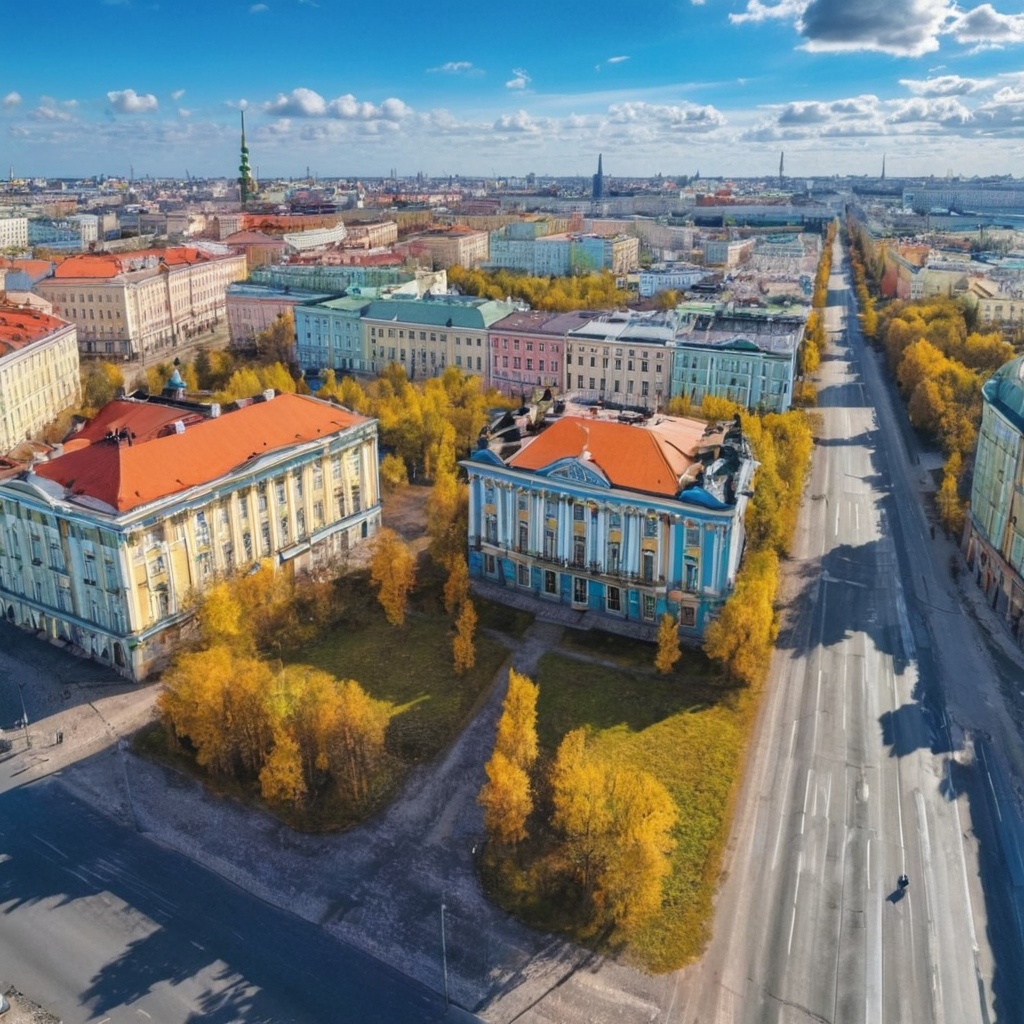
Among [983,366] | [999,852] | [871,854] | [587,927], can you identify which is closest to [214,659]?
[587,927]

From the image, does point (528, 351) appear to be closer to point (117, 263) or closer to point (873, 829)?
point (117, 263)

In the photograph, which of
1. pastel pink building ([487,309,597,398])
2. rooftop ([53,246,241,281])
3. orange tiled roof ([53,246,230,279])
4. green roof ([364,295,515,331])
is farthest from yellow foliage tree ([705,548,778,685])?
orange tiled roof ([53,246,230,279])

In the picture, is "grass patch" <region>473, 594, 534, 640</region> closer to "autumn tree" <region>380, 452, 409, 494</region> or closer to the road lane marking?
"autumn tree" <region>380, 452, 409, 494</region>

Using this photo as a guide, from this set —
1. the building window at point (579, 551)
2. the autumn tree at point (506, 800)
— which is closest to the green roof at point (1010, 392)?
the building window at point (579, 551)

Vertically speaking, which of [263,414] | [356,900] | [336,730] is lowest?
[356,900]

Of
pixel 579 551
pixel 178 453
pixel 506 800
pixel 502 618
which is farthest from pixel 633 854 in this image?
pixel 178 453

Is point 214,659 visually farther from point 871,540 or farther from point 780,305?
point 780,305

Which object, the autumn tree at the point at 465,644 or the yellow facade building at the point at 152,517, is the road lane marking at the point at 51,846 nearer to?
the yellow facade building at the point at 152,517

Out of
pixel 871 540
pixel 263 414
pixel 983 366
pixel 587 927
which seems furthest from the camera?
pixel 983 366
